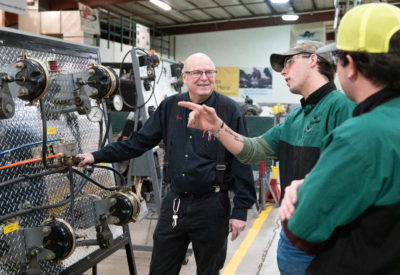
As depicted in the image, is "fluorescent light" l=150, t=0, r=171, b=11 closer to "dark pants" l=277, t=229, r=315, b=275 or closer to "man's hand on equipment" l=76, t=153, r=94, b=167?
"man's hand on equipment" l=76, t=153, r=94, b=167

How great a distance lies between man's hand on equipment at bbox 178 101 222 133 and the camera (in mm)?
1728

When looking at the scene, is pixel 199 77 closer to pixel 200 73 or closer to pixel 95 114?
pixel 200 73

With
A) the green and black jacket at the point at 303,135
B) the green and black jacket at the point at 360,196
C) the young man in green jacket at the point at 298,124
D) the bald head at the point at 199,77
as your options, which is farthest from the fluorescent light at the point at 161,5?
the green and black jacket at the point at 360,196

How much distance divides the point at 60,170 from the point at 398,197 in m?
1.67

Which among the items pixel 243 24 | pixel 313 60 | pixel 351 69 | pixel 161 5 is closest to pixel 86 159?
pixel 313 60

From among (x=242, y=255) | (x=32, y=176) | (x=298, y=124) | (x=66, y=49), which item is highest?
(x=66, y=49)

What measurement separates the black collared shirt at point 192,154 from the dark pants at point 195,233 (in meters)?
0.09

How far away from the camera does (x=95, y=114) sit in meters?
2.38

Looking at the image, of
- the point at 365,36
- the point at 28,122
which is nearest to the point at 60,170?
the point at 28,122

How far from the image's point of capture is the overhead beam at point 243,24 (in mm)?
13801

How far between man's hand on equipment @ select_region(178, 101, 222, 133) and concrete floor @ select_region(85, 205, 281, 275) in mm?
2255

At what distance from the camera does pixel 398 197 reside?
908 millimetres

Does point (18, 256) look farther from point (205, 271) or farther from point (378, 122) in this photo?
point (378, 122)

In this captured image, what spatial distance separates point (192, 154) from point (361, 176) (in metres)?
1.55
